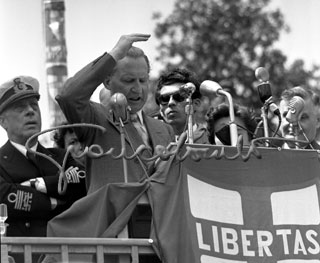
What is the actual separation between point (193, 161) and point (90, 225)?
878 millimetres

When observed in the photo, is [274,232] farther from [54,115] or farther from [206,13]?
[206,13]

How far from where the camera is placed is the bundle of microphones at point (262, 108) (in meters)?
11.3

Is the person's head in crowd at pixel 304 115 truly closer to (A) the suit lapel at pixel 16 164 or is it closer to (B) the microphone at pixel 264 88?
(B) the microphone at pixel 264 88

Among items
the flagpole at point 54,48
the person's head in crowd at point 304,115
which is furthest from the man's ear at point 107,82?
the flagpole at point 54,48

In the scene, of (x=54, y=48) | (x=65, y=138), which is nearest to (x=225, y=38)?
(x=54, y=48)

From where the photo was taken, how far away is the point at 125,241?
10.9 meters

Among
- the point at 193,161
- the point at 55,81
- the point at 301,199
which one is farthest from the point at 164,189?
the point at 55,81

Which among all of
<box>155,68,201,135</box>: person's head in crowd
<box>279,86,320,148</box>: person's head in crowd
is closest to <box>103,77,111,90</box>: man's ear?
<box>155,68,201,135</box>: person's head in crowd

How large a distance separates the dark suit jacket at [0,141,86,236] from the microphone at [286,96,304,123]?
5.38 ft

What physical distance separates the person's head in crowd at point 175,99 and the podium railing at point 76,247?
2268 millimetres

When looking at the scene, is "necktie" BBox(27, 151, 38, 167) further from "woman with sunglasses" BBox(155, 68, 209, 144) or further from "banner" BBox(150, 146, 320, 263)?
"banner" BBox(150, 146, 320, 263)

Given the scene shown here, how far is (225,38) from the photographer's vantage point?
43.2 meters

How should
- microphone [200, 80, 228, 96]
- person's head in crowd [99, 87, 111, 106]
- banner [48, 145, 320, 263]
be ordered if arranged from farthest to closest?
person's head in crowd [99, 87, 111, 106]
microphone [200, 80, 228, 96]
banner [48, 145, 320, 263]

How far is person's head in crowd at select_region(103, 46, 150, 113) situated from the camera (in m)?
12.0
